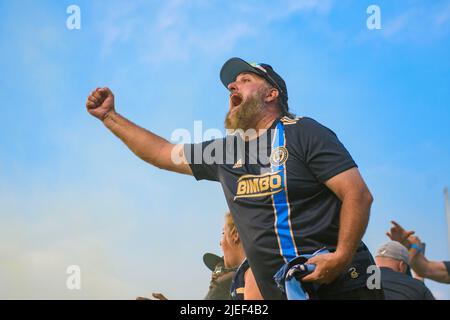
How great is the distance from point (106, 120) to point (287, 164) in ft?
5.25

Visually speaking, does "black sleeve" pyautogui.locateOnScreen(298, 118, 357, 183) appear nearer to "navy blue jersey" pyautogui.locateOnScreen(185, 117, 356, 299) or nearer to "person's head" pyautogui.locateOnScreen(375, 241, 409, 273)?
"navy blue jersey" pyautogui.locateOnScreen(185, 117, 356, 299)

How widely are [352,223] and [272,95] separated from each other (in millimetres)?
1557

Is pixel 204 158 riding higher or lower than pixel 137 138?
lower

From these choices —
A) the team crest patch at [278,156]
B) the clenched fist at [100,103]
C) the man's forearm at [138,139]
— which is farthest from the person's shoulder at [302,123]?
the clenched fist at [100,103]

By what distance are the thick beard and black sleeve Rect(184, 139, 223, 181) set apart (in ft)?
0.75

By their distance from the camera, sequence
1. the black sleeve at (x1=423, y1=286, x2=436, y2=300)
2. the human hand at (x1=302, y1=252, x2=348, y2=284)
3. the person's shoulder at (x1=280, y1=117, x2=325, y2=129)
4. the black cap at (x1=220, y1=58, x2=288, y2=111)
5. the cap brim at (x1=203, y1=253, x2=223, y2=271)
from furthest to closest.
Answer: the cap brim at (x1=203, y1=253, x2=223, y2=271) → the black sleeve at (x1=423, y1=286, x2=436, y2=300) → the black cap at (x1=220, y1=58, x2=288, y2=111) → the person's shoulder at (x1=280, y1=117, x2=325, y2=129) → the human hand at (x1=302, y1=252, x2=348, y2=284)

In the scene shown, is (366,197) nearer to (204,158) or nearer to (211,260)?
(204,158)

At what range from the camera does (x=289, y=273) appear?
365 cm

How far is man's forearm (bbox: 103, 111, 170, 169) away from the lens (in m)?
4.69

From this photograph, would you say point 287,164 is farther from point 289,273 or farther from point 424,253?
point 424,253

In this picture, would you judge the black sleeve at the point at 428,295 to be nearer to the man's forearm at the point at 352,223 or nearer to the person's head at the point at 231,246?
Result: the person's head at the point at 231,246

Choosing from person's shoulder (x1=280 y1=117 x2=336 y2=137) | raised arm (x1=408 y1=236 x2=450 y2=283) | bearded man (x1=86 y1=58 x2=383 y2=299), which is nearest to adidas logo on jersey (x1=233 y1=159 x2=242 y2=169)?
bearded man (x1=86 y1=58 x2=383 y2=299)

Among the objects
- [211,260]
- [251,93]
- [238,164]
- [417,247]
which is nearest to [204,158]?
[238,164]

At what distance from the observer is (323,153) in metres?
3.91
